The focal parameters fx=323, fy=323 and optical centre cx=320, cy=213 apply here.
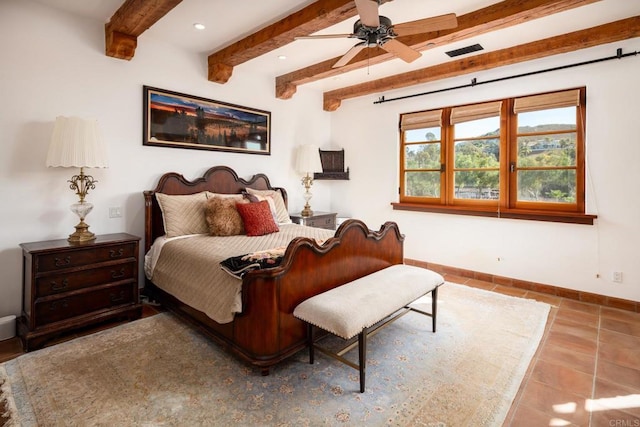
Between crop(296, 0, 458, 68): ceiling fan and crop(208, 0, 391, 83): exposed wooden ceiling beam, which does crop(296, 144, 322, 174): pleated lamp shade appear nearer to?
crop(208, 0, 391, 83): exposed wooden ceiling beam

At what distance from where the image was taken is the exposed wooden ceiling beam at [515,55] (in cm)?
297

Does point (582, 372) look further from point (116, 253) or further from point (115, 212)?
point (115, 212)

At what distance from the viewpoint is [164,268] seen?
9.65 feet

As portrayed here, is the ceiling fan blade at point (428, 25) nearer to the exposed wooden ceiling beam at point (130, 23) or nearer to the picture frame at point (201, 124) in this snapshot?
the exposed wooden ceiling beam at point (130, 23)

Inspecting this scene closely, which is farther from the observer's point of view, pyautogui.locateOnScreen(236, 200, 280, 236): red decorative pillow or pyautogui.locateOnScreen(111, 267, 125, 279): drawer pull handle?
pyautogui.locateOnScreen(236, 200, 280, 236): red decorative pillow

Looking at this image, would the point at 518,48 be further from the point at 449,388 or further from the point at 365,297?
the point at 449,388

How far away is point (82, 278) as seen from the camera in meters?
2.61

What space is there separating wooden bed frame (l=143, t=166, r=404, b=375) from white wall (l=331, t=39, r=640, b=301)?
171 centimetres

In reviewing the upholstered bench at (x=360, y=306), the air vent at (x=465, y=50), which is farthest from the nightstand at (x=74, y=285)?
the air vent at (x=465, y=50)

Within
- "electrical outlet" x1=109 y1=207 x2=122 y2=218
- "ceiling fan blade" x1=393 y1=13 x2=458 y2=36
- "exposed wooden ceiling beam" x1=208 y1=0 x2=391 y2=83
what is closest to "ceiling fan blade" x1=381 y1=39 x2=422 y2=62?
"ceiling fan blade" x1=393 y1=13 x2=458 y2=36

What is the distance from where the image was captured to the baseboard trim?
3234 millimetres

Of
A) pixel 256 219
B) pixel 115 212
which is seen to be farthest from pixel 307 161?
pixel 115 212

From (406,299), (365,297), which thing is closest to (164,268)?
(365,297)

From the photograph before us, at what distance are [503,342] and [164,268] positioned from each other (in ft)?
9.62
